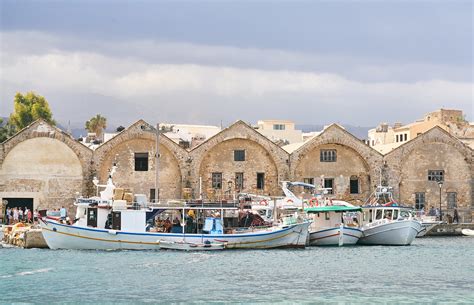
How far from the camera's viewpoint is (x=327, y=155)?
71.8 meters

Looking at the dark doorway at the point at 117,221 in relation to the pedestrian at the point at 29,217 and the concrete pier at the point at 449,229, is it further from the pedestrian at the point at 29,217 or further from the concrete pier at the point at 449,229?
the concrete pier at the point at 449,229

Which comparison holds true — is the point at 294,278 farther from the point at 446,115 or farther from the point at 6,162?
the point at 446,115

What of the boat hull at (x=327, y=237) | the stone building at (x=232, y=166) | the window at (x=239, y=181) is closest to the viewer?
the boat hull at (x=327, y=237)

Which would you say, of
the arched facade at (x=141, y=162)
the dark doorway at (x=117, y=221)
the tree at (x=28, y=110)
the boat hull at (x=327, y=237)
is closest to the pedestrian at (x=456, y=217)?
the boat hull at (x=327, y=237)

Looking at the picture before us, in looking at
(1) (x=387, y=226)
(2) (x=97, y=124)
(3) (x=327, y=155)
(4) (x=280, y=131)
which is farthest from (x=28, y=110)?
(1) (x=387, y=226)

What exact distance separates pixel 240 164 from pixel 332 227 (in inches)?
523

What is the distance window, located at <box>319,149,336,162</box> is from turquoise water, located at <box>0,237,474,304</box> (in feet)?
60.3

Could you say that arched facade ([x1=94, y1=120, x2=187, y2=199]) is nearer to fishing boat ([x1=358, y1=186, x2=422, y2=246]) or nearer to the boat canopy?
the boat canopy

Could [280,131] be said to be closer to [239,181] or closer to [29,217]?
[239,181]

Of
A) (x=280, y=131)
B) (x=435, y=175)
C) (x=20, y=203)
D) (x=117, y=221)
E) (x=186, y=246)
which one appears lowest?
(x=186, y=246)

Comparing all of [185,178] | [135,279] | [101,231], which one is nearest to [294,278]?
[135,279]

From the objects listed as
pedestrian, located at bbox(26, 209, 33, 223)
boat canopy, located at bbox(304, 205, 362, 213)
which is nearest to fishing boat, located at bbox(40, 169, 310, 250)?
boat canopy, located at bbox(304, 205, 362, 213)

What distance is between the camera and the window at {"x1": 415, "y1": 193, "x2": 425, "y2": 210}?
72.6m

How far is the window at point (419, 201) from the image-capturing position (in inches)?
2857
